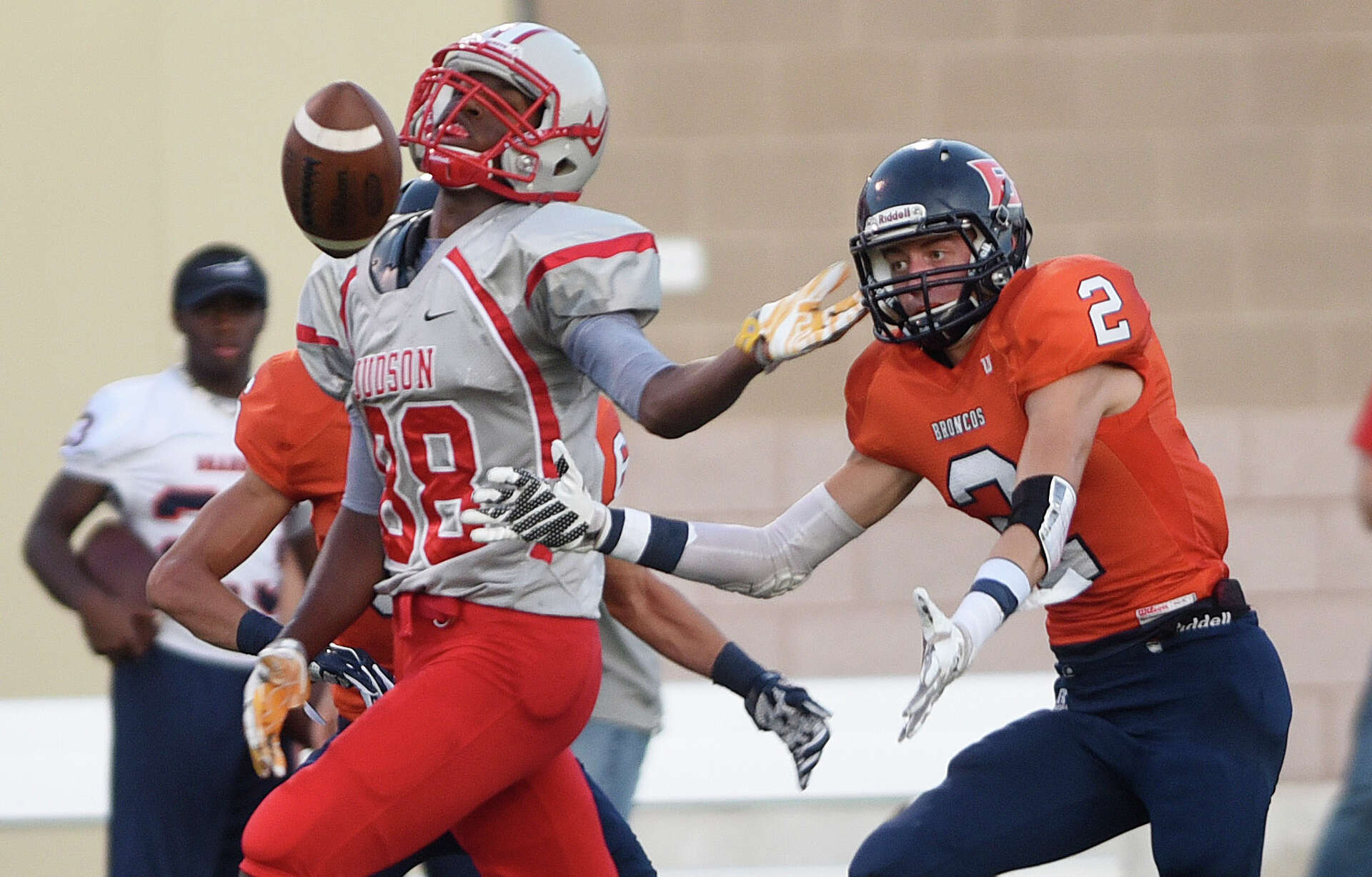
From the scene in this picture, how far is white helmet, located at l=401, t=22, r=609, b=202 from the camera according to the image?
274cm

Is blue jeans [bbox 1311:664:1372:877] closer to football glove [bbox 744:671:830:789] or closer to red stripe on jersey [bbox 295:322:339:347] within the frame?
football glove [bbox 744:671:830:789]

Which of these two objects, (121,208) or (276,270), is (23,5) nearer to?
(121,208)

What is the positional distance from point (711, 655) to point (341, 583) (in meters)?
0.76

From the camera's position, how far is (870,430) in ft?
10.3

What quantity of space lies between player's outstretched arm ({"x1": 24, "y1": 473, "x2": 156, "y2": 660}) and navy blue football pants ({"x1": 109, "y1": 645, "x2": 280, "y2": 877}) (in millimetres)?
64

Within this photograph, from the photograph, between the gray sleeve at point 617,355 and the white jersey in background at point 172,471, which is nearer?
the gray sleeve at point 617,355

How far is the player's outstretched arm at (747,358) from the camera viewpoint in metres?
2.30

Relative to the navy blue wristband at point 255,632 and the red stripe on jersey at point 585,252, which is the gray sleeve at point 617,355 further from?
the navy blue wristband at point 255,632

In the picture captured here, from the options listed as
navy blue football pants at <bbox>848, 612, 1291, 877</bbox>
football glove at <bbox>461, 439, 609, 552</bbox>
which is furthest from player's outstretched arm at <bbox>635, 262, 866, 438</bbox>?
navy blue football pants at <bbox>848, 612, 1291, 877</bbox>

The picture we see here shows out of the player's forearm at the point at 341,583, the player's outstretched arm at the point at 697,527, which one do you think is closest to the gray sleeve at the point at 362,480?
the player's forearm at the point at 341,583

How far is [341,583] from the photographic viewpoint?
9.62ft

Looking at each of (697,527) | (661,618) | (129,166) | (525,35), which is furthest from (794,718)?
(129,166)

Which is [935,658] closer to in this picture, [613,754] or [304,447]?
[304,447]

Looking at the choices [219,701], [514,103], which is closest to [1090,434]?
[514,103]
